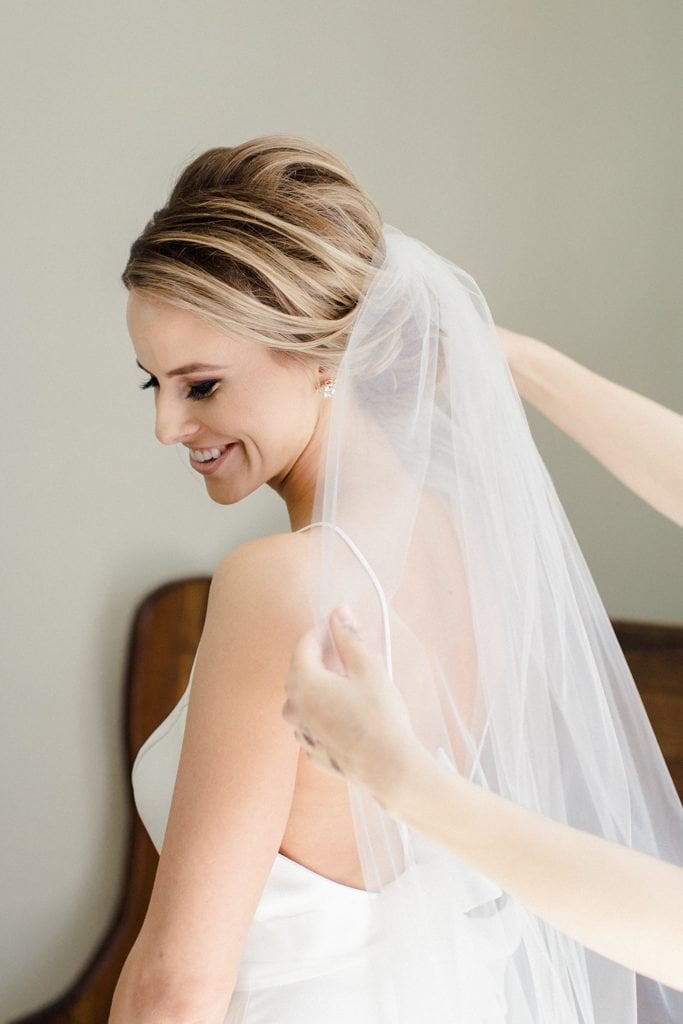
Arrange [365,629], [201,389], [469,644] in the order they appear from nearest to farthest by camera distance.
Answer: [365,629]
[469,644]
[201,389]

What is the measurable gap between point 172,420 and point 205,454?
0.07 metres

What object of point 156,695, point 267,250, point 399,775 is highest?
point 267,250

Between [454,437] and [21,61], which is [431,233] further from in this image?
[454,437]

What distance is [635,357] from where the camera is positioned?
190cm

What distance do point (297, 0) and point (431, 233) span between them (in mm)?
454

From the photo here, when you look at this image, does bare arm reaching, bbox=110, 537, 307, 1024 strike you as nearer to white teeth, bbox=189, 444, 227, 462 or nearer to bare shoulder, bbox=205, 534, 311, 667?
bare shoulder, bbox=205, 534, 311, 667

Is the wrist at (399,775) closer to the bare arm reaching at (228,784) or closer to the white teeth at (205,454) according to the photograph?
the bare arm reaching at (228,784)

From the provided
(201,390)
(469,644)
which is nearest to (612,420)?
(469,644)

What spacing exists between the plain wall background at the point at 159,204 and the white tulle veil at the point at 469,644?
0.76 meters

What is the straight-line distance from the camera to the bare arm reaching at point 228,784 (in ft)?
2.60

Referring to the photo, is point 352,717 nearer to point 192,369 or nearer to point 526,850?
point 526,850

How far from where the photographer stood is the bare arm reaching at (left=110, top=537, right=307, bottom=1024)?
2.60 feet

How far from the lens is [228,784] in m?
0.79

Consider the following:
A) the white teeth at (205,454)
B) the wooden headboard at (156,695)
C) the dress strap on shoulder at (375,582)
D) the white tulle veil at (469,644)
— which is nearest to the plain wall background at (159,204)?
the wooden headboard at (156,695)
